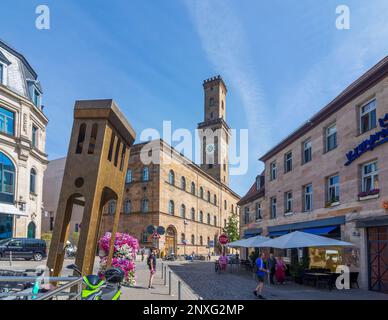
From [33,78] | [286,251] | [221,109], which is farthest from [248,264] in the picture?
[221,109]

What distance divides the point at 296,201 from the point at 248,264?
21.3ft

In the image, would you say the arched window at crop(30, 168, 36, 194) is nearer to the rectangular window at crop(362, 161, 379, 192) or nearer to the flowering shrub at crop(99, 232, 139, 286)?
the flowering shrub at crop(99, 232, 139, 286)

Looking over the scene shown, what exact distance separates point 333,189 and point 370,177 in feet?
10.2

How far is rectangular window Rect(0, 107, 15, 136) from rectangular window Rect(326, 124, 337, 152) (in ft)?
86.2

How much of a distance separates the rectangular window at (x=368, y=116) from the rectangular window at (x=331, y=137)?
2.23 metres

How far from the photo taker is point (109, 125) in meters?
8.74

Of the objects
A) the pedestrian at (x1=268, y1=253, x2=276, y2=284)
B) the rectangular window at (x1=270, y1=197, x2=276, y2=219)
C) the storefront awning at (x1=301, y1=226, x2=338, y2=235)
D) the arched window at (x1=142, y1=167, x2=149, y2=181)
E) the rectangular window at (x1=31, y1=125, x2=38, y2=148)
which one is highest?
the rectangular window at (x1=31, y1=125, x2=38, y2=148)

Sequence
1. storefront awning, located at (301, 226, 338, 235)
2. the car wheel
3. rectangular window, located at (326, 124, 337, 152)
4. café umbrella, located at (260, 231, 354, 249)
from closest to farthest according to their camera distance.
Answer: café umbrella, located at (260, 231, 354, 249) < storefront awning, located at (301, 226, 338, 235) < rectangular window, located at (326, 124, 337, 152) < the car wheel

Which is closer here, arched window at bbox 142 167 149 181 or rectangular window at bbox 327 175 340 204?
rectangular window at bbox 327 175 340 204

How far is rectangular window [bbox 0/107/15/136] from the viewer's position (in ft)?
100

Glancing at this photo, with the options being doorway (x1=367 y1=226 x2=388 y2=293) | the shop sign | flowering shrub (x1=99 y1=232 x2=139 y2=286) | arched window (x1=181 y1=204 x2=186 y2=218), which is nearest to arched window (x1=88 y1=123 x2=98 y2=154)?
flowering shrub (x1=99 y1=232 x2=139 y2=286)

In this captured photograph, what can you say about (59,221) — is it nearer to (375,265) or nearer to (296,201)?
(375,265)

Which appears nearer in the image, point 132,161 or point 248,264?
point 248,264

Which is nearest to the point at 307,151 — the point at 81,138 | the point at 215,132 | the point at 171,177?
the point at 81,138
